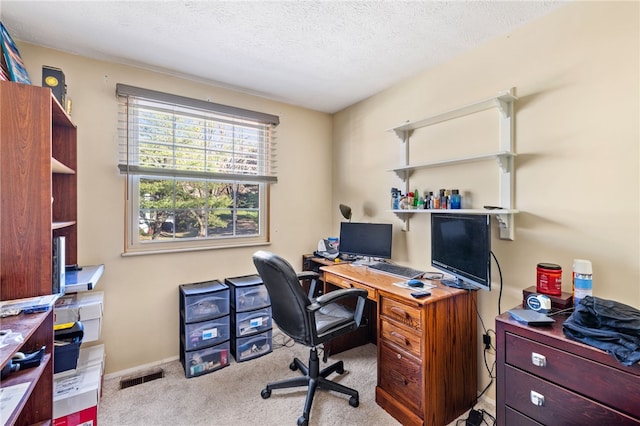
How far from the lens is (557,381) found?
1.19 metres

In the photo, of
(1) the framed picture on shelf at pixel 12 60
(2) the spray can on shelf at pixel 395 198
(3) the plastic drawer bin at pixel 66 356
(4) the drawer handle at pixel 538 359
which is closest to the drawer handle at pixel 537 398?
(4) the drawer handle at pixel 538 359

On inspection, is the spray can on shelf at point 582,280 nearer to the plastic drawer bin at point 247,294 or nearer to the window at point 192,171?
the plastic drawer bin at point 247,294

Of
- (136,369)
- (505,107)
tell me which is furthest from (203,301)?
(505,107)

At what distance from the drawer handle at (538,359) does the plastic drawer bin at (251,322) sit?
6.41 feet

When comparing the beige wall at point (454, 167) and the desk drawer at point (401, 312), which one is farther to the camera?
the desk drawer at point (401, 312)

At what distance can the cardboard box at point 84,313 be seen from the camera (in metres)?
1.73

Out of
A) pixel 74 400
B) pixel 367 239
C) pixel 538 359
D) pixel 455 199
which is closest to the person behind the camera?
pixel 538 359

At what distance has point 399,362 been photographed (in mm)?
1738

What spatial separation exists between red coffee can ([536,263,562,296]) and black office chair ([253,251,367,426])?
98 centimetres

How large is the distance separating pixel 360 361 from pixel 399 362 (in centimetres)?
75

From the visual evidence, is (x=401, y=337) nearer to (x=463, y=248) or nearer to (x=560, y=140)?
(x=463, y=248)

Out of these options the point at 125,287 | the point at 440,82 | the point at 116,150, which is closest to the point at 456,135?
the point at 440,82

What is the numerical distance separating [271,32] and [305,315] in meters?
1.81

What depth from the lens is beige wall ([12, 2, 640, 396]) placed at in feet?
4.64
